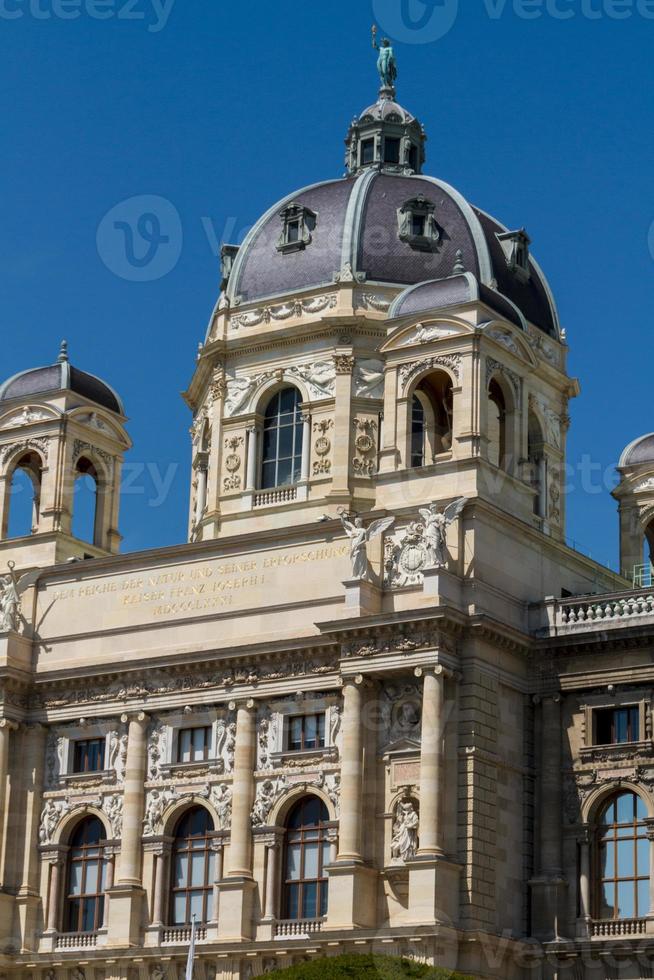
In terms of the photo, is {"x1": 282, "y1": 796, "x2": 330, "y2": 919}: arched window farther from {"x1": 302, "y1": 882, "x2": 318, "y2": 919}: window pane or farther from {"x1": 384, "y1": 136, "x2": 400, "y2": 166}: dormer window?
{"x1": 384, "y1": 136, "x2": 400, "y2": 166}: dormer window

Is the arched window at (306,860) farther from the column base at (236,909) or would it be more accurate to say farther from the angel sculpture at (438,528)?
the angel sculpture at (438,528)

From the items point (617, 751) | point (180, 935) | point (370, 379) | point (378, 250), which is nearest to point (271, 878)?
point (180, 935)

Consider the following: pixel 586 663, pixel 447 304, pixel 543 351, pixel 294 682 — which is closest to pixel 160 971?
pixel 294 682

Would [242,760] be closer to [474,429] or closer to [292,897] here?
[292,897]

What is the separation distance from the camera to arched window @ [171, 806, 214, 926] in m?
49.3

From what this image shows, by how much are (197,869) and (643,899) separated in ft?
35.8

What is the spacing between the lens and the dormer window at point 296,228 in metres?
60.5

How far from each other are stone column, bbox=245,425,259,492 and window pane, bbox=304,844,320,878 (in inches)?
517

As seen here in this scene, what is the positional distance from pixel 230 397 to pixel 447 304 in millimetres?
11211

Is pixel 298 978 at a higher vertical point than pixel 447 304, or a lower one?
lower

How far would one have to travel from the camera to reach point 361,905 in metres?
45.5

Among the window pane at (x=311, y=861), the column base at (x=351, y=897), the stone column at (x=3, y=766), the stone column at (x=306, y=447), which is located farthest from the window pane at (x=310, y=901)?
the stone column at (x=306, y=447)

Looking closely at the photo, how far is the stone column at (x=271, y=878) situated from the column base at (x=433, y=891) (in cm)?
427

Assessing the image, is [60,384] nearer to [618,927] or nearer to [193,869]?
[193,869]
